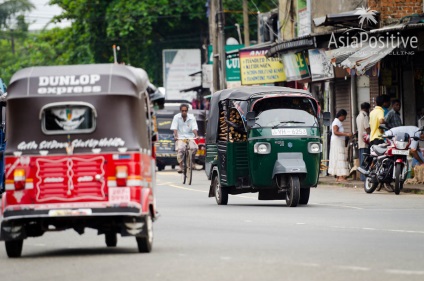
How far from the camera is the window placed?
14.8 m

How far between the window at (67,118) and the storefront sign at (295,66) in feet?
85.5

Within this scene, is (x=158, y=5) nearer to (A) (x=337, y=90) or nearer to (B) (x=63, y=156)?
(A) (x=337, y=90)

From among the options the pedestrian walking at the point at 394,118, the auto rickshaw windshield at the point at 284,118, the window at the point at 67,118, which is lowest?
the window at the point at 67,118

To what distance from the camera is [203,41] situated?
7462cm

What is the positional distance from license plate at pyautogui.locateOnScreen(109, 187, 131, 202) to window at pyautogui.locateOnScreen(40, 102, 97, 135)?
779 millimetres

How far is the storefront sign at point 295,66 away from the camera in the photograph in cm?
4069

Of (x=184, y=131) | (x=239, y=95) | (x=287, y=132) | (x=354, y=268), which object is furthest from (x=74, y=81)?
(x=184, y=131)

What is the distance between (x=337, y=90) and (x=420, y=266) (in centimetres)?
2622

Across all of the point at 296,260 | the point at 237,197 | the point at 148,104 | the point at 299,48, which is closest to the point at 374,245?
the point at 296,260

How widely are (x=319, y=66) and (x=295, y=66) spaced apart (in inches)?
121

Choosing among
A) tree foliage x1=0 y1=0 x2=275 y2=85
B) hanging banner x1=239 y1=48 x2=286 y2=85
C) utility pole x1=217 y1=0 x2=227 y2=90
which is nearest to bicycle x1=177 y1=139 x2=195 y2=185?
hanging banner x1=239 y1=48 x2=286 y2=85

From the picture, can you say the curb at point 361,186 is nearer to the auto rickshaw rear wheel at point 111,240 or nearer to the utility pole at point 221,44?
the utility pole at point 221,44

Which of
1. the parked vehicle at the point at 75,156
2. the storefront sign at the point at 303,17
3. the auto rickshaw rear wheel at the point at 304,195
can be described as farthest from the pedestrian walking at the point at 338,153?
the parked vehicle at the point at 75,156

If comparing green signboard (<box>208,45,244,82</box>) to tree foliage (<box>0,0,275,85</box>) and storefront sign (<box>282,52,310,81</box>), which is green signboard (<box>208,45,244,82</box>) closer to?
storefront sign (<box>282,52,310,81</box>)
